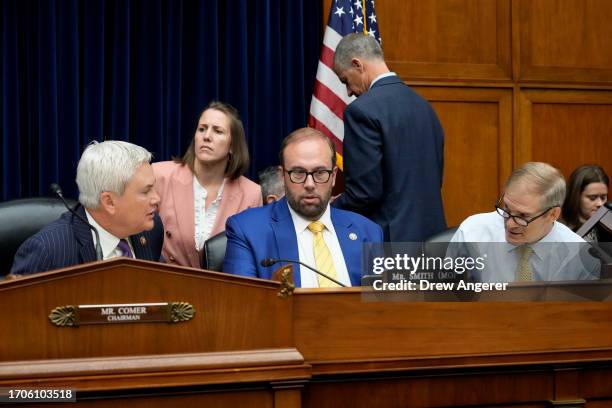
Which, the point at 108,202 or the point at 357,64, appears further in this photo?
the point at 357,64

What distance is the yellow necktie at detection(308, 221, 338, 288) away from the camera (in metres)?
3.02

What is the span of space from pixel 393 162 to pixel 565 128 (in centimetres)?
214

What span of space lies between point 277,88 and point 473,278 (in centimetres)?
279

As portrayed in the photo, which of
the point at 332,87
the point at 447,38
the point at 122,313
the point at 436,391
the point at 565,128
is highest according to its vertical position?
the point at 447,38

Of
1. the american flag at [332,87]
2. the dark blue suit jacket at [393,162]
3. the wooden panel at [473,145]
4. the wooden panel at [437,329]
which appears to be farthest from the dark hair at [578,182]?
the wooden panel at [437,329]

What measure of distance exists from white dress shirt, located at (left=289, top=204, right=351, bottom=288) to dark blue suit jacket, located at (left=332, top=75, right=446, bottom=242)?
726mm

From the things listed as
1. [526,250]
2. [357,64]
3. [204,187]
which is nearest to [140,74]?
[204,187]

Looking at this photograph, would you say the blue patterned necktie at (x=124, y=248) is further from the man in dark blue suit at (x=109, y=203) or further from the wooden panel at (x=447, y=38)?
the wooden panel at (x=447, y=38)

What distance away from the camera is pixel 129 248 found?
9.84ft

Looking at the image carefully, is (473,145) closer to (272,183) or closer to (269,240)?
(272,183)

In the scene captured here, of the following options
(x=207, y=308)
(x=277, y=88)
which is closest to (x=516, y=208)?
(x=207, y=308)

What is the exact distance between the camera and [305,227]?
10.4 ft

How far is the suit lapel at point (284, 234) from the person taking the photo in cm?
308

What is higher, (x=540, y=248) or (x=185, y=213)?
(x=185, y=213)
